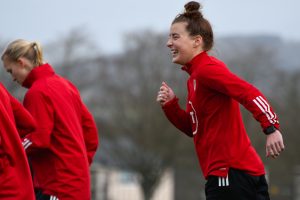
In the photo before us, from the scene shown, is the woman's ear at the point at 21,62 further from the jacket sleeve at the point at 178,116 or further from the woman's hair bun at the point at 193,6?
the woman's hair bun at the point at 193,6

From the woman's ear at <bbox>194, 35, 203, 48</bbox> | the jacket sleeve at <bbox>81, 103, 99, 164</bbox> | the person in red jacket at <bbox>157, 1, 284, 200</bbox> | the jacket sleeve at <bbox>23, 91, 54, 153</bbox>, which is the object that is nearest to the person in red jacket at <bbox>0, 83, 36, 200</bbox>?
the jacket sleeve at <bbox>23, 91, 54, 153</bbox>

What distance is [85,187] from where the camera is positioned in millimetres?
6996

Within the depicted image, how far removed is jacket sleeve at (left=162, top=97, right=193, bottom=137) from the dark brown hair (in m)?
0.53

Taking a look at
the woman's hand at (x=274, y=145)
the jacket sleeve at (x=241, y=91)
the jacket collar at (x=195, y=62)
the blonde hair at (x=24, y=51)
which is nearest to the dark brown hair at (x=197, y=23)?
the jacket collar at (x=195, y=62)

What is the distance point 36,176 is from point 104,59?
49.2 metres

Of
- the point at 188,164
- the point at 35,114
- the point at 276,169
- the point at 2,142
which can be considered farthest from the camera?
the point at 188,164

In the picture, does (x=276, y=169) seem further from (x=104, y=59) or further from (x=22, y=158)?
(x=22, y=158)

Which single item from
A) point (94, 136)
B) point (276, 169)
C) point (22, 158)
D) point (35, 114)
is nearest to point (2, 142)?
point (22, 158)

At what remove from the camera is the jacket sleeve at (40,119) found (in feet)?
22.0

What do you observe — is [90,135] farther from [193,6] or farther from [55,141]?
[193,6]

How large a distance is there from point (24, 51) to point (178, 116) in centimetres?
150

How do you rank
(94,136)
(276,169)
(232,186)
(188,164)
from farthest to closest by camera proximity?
(188,164) → (276,169) → (94,136) → (232,186)

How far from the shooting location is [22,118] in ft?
19.7

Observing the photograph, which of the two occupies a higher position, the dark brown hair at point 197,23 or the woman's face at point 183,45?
the dark brown hair at point 197,23
